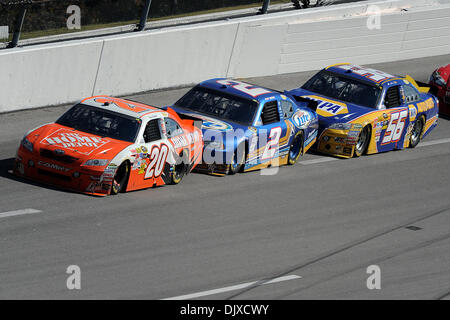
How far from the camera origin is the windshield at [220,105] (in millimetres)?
15516

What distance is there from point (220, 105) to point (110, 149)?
10.8 ft

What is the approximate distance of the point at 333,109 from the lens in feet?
56.9

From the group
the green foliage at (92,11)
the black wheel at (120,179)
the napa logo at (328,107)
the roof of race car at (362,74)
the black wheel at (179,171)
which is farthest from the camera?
the roof of race car at (362,74)

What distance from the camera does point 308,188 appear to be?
15125mm

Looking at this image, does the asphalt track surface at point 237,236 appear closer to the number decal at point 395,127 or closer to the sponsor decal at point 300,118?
the sponsor decal at point 300,118

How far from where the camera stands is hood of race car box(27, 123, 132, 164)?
12781 mm

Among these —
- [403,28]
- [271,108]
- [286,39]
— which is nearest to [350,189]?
[271,108]

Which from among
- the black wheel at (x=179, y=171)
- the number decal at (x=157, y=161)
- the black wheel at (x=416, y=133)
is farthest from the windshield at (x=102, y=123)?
the black wheel at (x=416, y=133)

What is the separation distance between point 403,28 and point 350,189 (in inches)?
434

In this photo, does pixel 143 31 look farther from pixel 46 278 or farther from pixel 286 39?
pixel 46 278

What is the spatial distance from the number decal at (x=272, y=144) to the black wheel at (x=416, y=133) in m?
4.21

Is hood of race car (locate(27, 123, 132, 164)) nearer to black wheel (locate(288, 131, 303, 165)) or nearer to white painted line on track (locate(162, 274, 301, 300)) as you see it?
white painted line on track (locate(162, 274, 301, 300))

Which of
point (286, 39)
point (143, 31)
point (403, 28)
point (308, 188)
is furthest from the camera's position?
point (403, 28)

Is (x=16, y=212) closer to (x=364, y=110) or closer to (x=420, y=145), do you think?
(x=364, y=110)
